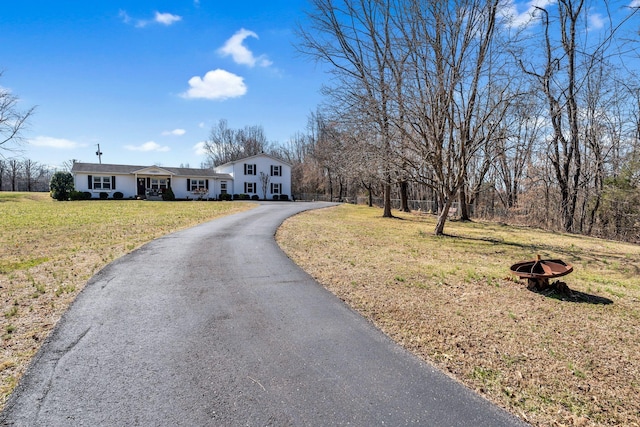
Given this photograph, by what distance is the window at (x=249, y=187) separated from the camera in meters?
38.6

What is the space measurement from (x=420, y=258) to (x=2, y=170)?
2581 inches

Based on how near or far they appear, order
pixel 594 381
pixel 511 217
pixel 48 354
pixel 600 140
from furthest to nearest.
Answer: pixel 511 217
pixel 600 140
pixel 48 354
pixel 594 381

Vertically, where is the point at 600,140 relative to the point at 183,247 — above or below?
above

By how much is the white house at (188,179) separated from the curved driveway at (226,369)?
106ft

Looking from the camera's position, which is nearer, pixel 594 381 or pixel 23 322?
pixel 594 381

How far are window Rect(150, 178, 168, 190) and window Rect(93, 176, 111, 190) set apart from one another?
3.85m

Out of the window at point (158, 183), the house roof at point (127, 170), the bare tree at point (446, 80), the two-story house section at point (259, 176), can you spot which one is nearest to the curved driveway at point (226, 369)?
the bare tree at point (446, 80)

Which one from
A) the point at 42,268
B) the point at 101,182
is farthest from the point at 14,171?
the point at 42,268

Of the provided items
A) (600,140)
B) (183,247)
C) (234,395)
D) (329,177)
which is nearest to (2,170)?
(329,177)

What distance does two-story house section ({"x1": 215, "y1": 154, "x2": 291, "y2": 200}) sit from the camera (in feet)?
125

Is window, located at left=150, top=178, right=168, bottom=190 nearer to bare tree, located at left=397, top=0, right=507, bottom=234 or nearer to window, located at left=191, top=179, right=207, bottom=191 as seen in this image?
window, located at left=191, top=179, right=207, bottom=191

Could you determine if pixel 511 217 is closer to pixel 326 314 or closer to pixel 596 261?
pixel 596 261

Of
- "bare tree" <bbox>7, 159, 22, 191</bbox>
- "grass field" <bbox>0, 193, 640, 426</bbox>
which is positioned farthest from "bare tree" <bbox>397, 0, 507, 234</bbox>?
"bare tree" <bbox>7, 159, 22, 191</bbox>

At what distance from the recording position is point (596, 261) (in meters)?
8.80
